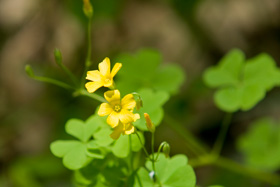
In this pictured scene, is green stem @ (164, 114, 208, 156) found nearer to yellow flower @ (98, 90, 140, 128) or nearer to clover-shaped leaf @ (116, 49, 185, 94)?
clover-shaped leaf @ (116, 49, 185, 94)

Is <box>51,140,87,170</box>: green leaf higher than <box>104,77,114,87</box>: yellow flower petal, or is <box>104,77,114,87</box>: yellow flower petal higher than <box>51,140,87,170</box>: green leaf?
<box>104,77,114,87</box>: yellow flower petal

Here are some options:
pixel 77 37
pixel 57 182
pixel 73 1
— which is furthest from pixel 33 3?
pixel 57 182

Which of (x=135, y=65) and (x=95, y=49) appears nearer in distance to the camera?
(x=135, y=65)

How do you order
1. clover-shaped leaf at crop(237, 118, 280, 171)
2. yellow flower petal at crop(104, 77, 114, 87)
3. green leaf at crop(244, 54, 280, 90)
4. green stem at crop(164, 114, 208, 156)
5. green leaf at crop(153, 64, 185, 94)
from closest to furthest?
yellow flower petal at crop(104, 77, 114, 87), green leaf at crop(244, 54, 280, 90), green stem at crop(164, 114, 208, 156), green leaf at crop(153, 64, 185, 94), clover-shaped leaf at crop(237, 118, 280, 171)

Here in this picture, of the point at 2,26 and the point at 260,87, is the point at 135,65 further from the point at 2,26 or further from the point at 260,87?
the point at 2,26

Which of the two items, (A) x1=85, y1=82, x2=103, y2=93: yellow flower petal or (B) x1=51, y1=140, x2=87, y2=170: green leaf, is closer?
(A) x1=85, y1=82, x2=103, y2=93: yellow flower petal

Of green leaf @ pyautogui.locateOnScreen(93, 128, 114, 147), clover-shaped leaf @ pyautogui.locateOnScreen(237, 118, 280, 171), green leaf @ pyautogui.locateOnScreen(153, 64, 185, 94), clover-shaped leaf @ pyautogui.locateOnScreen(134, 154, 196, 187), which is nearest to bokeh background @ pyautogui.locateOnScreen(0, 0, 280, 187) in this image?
clover-shaped leaf @ pyautogui.locateOnScreen(237, 118, 280, 171)

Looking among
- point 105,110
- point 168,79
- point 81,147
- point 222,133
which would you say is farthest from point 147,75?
point 222,133
